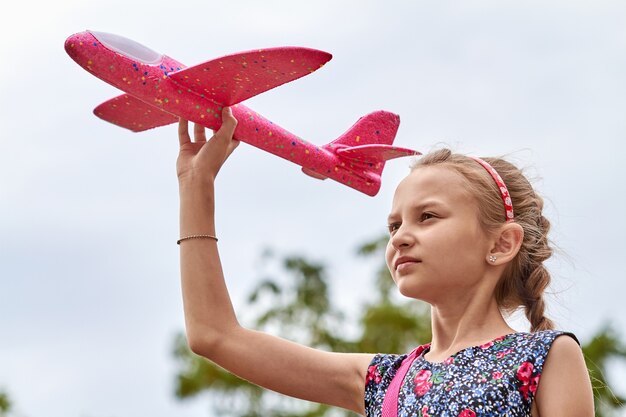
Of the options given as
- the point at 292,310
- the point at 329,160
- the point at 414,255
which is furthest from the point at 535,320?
the point at 292,310

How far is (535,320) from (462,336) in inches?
10.0

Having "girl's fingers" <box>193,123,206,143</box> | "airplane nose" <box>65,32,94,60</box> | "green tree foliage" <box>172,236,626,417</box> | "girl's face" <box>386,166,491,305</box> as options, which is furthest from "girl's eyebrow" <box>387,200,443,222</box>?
"green tree foliage" <box>172,236,626,417</box>

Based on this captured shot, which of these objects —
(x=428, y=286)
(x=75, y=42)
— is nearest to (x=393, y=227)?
(x=428, y=286)

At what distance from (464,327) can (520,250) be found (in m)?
0.28

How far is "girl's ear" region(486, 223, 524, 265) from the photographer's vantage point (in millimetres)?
2797

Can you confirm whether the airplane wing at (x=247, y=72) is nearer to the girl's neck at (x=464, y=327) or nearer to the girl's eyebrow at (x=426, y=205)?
the girl's eyebrow at (x=426, y=205)

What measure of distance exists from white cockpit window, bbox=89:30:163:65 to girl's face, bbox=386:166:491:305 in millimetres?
816

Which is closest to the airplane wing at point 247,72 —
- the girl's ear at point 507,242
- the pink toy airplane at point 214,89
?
the pink toy airplane at point 214,89

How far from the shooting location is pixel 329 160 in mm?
3205

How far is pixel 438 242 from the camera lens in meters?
2.71

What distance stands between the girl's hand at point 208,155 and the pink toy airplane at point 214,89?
4 centimetres

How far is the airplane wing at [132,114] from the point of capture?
3.20 meters

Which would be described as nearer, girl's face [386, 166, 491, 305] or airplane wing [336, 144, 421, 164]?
girl's face [386, 166, 491, 305]

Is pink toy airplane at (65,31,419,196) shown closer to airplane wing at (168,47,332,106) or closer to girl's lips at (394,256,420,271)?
airplane wing at (168,47,332,106)
